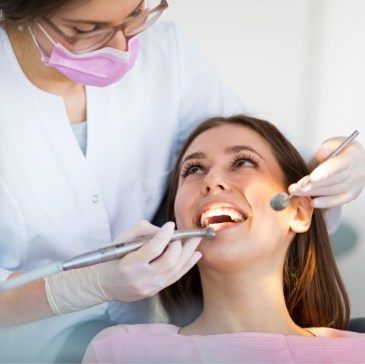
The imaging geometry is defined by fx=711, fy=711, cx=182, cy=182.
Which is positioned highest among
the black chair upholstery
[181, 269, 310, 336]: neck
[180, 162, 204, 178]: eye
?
[180, 162, 204, 178]: eye

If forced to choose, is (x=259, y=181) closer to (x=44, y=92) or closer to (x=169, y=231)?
(x=169, y=231)

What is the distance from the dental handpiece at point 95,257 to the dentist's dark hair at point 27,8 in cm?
49

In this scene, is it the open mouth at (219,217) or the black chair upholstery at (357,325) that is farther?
the black chair upholstery at (357,325)

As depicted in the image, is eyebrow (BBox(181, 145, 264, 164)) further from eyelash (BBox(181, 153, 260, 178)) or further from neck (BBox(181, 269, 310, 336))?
neck (BBox(181, 269, 310, 336))

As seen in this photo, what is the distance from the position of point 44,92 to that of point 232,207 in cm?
51

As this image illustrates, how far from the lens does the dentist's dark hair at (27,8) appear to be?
54.4 inches

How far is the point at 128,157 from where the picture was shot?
1.81m

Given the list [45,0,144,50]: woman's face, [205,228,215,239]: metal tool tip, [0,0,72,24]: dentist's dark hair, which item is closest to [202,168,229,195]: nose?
[205,228,215,239]: metal tool tip

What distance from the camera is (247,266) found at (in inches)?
63.2

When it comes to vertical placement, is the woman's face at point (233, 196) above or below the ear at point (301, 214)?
above

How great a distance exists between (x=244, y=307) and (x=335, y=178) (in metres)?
0.36

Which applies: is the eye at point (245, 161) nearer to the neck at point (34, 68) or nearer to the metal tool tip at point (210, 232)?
the metal tool tip at point (210, 232)

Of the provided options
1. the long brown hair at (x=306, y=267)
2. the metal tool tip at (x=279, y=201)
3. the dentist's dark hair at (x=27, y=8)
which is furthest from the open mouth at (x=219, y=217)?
the dentist's dark hair at (x=27, y=8)

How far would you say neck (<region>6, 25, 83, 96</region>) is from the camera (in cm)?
161
